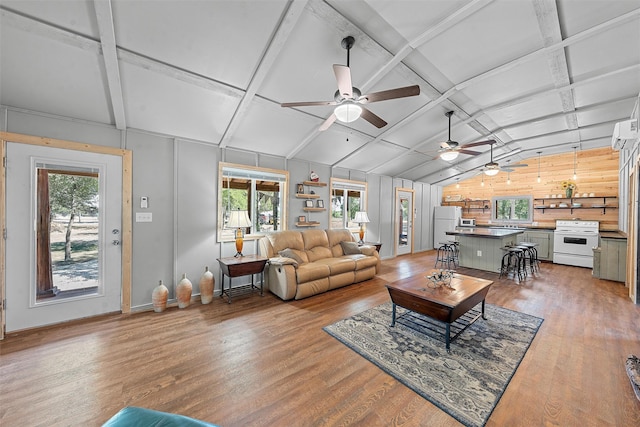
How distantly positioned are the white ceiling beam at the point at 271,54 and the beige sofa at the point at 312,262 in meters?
2.10

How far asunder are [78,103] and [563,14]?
5156 millimetres

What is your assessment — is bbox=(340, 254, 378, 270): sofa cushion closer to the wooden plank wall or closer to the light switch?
the light switch

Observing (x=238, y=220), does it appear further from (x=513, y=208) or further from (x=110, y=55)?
(x=513, y=208)

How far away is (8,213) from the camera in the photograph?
262 centimetres

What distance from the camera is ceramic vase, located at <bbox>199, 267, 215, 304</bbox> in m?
3.56

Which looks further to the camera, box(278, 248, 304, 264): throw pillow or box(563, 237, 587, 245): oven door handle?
box(563, 237, 587, 245): oven door handle

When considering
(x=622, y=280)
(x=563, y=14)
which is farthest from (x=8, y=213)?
(x=622, y=280)

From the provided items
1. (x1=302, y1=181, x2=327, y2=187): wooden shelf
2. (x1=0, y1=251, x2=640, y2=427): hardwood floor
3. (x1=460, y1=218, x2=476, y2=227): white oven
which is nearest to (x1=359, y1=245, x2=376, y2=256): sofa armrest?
(x1=302, y1=181, x2=327, y2=187): wooden shelf

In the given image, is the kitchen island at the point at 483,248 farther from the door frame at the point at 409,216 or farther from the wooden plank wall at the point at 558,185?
the wooden plank wall at the point at 558,185

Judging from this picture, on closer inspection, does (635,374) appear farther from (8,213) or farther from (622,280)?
(8,213)

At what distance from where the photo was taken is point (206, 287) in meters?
3.57

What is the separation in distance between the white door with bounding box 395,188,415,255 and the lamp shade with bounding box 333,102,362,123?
519 cm

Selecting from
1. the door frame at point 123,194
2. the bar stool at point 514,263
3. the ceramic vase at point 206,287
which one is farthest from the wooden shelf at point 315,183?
the bar stool at point 514,263

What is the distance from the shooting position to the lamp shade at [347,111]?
2.54 metres
